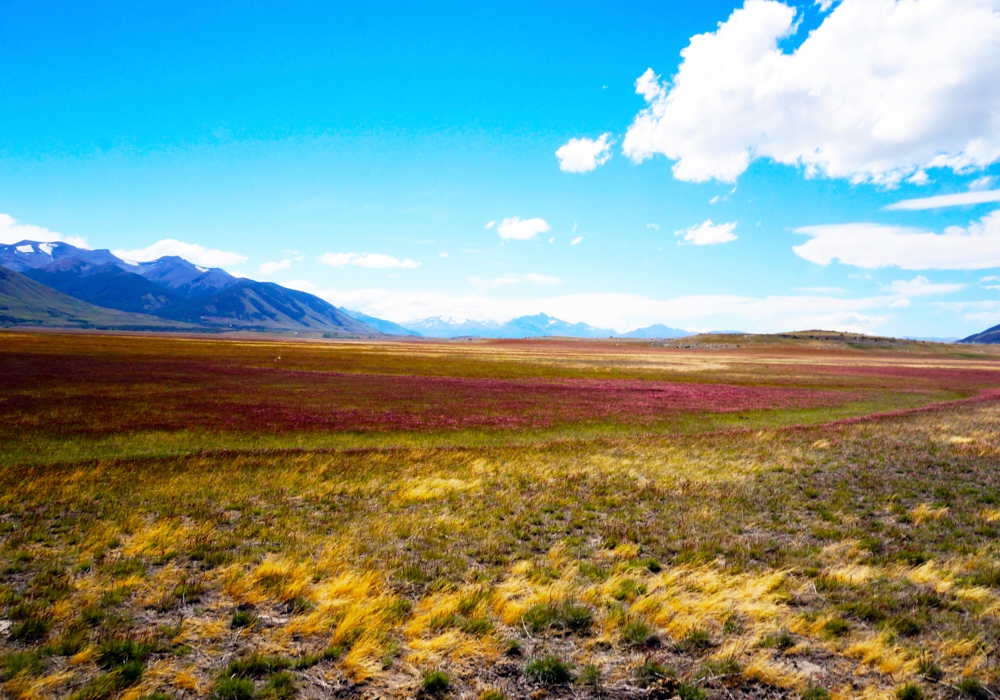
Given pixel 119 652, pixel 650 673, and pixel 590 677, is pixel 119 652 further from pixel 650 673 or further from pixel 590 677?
pixel 650 673

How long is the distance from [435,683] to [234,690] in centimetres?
308

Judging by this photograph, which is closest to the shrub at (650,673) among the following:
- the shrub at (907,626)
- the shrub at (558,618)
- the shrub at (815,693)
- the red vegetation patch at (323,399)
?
the shrub at (558,618)

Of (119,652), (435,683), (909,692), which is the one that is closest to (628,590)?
(909,692)

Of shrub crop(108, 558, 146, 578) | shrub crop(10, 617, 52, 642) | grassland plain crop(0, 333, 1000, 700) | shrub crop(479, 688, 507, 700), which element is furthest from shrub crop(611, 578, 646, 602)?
shrub crop(108, 558, 146, 578)

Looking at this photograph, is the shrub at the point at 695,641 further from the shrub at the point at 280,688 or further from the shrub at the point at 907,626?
the shrub at the point at 280,688

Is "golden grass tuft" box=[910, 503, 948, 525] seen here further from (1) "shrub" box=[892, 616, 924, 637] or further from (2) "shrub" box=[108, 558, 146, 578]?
(2) "shrub" box=[108, 558, 146, 578]

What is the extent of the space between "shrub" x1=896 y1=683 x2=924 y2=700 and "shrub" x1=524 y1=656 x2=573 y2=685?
511 centimetres

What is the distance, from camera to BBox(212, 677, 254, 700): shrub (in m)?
6.94

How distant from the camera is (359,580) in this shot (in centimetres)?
1052

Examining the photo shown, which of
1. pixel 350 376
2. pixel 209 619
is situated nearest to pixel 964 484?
pixel 209 619

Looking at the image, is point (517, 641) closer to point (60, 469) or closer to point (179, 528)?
point (179, 528)

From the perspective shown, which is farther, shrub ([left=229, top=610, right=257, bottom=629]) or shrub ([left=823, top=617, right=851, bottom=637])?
shrub ([left=229, top=610, right=257, bottom=629])

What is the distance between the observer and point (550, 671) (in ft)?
25.0

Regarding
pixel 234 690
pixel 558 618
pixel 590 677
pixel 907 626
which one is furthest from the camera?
pixel 558 618
